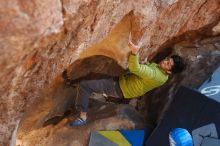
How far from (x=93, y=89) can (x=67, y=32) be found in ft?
4.57

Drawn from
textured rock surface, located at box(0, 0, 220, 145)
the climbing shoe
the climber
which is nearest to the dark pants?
the climber

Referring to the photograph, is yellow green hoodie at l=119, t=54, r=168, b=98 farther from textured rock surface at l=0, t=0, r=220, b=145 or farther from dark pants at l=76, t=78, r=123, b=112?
textured rock surface at l=0, t=0, r=220, b=145

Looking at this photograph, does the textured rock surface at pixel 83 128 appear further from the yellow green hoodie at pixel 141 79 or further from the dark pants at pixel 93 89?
the yellow green hoodie at pixel 141 79

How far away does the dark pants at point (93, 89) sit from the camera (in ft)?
17.2

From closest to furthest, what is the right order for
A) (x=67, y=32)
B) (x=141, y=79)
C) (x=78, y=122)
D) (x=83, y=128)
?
(x=67, y=32) < (x=141, y=79) < (x=78, y=122) < (x=83, y=128)

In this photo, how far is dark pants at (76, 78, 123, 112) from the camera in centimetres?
524

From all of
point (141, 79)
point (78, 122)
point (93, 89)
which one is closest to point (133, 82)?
point (141, 79)

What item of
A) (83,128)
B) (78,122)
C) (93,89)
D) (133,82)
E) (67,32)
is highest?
(67,32)

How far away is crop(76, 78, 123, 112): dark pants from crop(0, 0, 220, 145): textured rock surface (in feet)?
1.37

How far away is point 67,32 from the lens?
4051mm

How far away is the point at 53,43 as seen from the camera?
3965mm

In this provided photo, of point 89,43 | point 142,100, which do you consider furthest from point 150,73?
point 142,100

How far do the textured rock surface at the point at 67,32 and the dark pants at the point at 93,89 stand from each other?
417 mm

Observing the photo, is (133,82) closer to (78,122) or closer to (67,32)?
(78,122)
